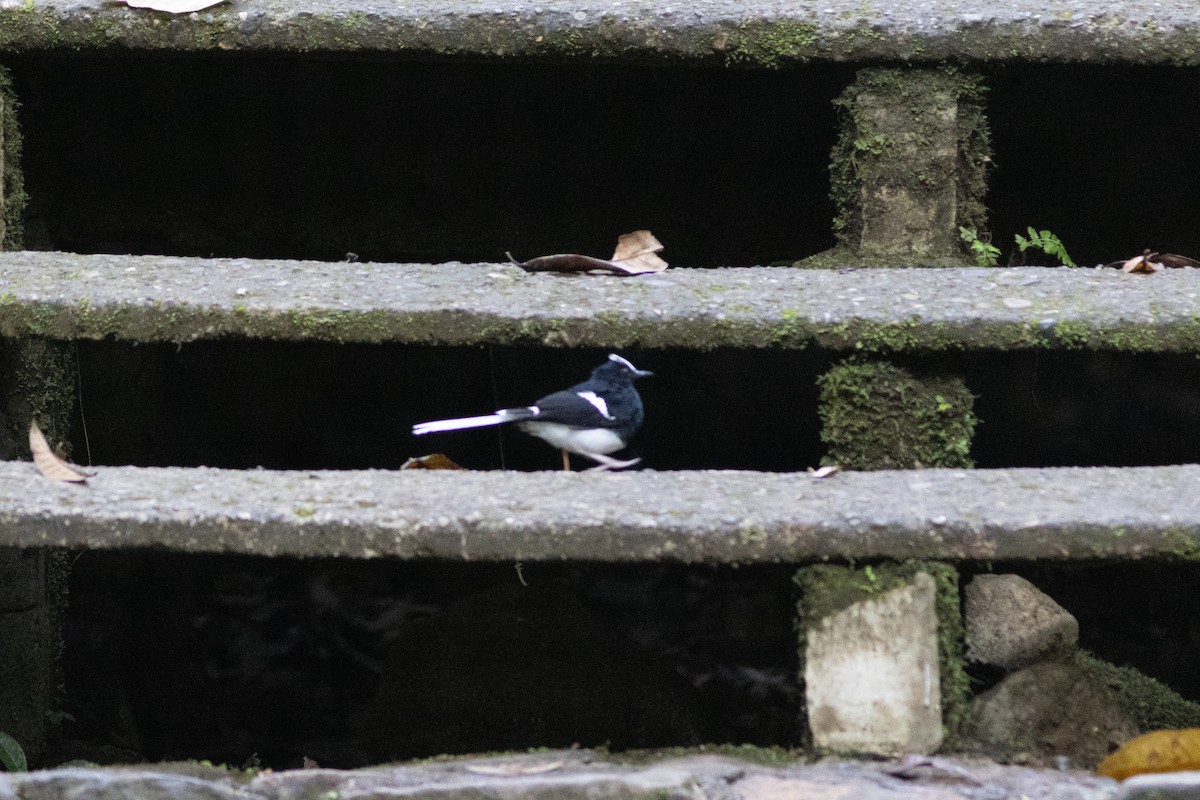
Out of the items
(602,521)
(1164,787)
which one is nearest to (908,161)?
(602,521)

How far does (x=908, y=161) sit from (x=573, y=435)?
3.25 ft

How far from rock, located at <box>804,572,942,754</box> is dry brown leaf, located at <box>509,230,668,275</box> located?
880mm

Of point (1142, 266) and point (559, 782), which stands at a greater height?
point (1142, 266)

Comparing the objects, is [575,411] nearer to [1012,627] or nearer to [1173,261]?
[1012,627]

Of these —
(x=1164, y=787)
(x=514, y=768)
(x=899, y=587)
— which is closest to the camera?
(x=1164, y=787)

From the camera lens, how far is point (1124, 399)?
15.3ft

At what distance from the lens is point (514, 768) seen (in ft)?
7.14

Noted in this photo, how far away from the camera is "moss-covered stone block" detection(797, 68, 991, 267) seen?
280 cm

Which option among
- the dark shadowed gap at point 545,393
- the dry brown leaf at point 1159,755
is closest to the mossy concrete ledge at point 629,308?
the dry brown leaf at point 1159,755

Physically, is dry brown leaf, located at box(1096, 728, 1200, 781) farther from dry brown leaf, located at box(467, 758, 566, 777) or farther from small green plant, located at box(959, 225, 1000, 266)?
small green plant, located at box(959, 225, 1000, 266)

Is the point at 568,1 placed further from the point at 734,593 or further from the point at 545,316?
the point at 734,593

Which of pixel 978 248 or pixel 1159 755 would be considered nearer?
pixel 1159 755

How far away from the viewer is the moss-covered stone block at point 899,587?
2290 millimetres

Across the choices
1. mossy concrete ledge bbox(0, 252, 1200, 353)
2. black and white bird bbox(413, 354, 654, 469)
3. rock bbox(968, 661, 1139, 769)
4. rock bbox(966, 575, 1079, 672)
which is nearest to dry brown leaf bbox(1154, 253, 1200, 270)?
mossy concrete ledge bbox(0, 252, 1200, 353)
